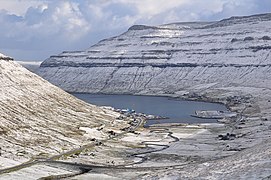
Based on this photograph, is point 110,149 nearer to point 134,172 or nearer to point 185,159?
point 185,159

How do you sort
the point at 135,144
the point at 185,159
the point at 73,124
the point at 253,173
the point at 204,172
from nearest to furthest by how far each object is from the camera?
the point at 253,173
the point at 204,172
the point at 185,159
the point at 135,144
the point at 73,124

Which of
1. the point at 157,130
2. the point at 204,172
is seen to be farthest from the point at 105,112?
the point at 204,172

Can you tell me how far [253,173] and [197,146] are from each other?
5686 centimetres

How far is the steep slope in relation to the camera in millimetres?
96000

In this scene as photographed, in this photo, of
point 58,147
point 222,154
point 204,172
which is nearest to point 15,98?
point 58,147

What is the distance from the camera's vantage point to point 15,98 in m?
125

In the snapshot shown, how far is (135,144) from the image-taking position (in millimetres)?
109250

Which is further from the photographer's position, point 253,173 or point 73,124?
point 73,124

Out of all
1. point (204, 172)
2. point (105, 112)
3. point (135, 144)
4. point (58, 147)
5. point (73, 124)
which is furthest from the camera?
point (105, 112)

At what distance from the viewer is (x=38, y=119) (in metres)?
118

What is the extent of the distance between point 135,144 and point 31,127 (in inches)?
903

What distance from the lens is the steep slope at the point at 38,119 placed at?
96000mm

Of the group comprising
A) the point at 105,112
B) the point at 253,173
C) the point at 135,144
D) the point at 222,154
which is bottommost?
the point at 253,173

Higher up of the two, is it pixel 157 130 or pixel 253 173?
pixel 157 130
